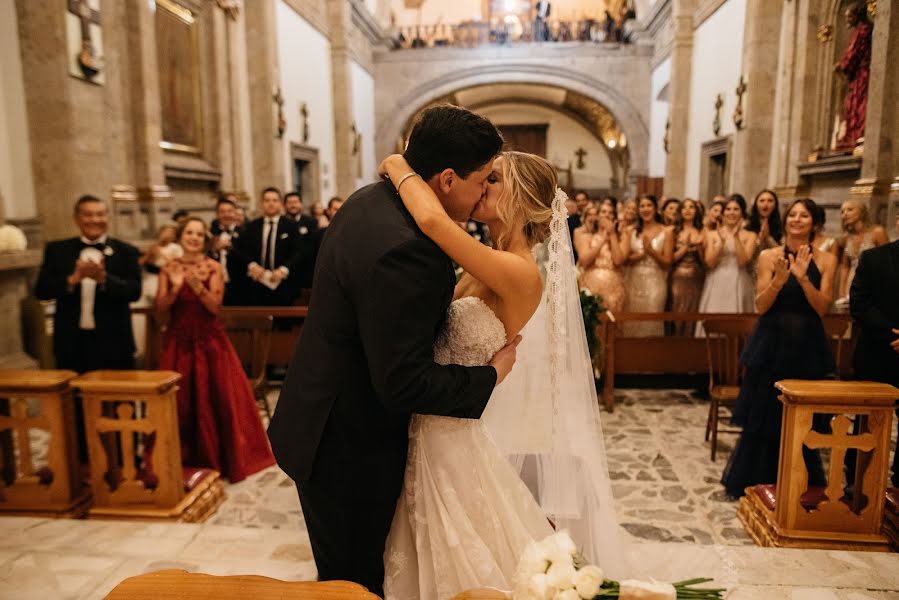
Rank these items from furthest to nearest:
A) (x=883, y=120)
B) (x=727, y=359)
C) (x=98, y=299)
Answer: (x=883, y=120) → (x=727, y=359) → (x=98, y=299)

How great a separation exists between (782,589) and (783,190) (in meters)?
7.07

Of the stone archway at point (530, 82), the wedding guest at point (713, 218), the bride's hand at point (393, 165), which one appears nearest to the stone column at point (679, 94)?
the stone archway at point (530, 82)

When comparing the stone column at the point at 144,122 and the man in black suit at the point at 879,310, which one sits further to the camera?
the stone column at the point at 144,122

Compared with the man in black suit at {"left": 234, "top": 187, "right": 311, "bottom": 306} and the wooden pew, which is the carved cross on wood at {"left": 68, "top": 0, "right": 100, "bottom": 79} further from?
the wooden pew

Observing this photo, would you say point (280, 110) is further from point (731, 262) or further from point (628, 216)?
point (731, 262)

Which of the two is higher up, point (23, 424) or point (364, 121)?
point (364, 121)

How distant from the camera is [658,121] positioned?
16203mm

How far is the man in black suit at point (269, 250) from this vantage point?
21.1ft

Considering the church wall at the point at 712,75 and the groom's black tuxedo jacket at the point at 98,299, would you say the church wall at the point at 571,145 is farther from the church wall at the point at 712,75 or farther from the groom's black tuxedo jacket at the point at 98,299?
A: the groom's black tuxedo jacket at the point at 98,299

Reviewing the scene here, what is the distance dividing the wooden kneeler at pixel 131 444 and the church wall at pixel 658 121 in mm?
14010

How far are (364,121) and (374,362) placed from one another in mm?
15398

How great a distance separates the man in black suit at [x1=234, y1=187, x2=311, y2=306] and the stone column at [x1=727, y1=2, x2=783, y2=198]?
664 centimetres

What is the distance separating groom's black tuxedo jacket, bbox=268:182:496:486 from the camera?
1604 mm

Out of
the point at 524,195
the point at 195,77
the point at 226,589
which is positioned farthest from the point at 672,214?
the point at 195,77
